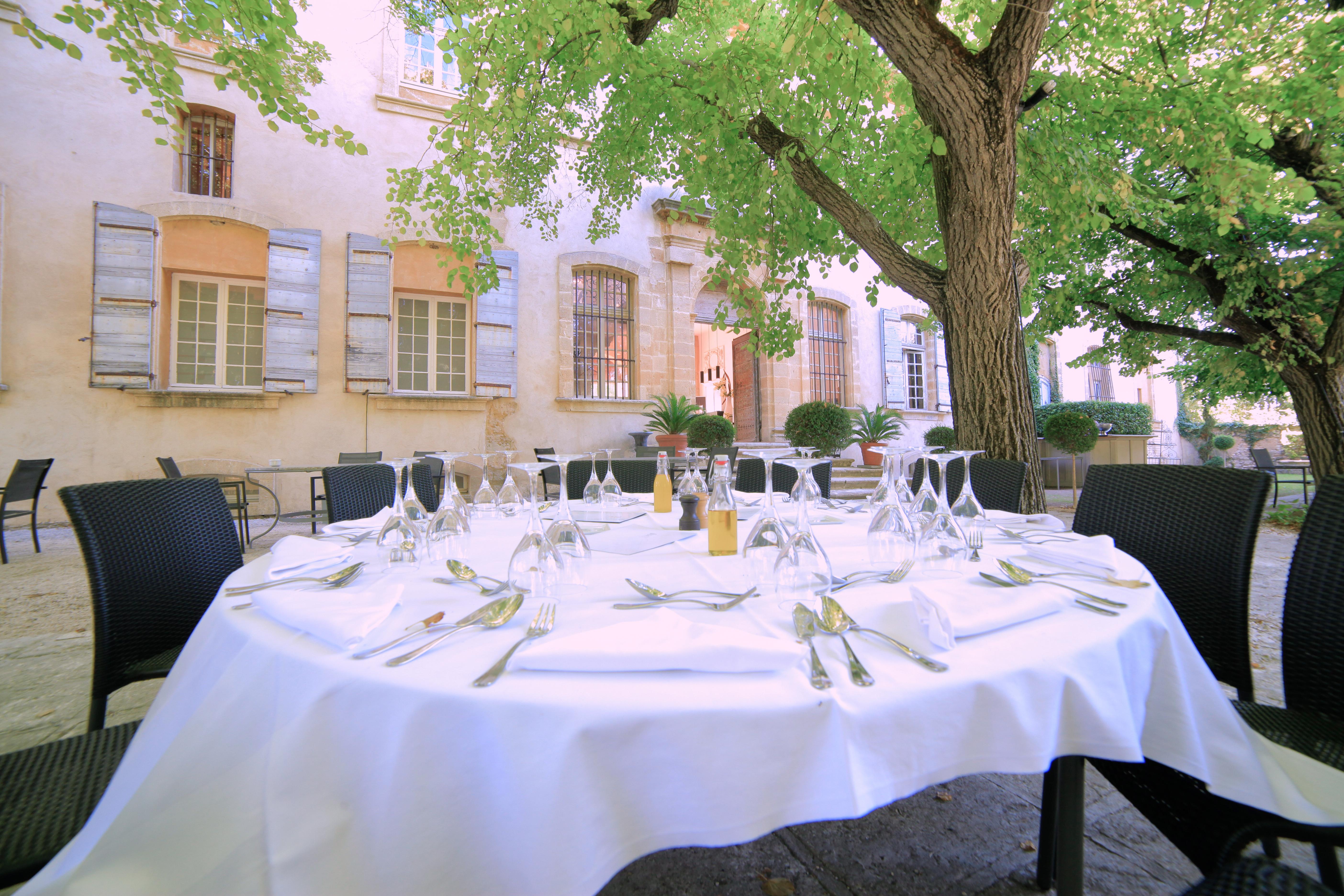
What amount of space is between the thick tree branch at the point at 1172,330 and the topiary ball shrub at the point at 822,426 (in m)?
3.27

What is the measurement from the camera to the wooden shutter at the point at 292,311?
687 cm

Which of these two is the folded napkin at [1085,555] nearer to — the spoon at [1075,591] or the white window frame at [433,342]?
the spoon at [1075,591]

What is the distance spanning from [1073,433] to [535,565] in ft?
30.9

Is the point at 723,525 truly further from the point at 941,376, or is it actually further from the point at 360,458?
the point at 941,376

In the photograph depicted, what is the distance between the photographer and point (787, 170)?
3746 millimetres

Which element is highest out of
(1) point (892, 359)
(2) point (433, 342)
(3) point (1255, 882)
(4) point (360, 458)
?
(1) point (892, 359)

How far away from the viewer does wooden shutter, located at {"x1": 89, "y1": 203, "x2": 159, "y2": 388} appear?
629 cm

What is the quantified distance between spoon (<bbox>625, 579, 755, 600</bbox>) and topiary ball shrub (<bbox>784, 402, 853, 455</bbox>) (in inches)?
273

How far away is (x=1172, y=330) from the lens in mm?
6461

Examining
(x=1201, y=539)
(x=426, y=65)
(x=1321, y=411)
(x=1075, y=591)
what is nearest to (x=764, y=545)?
(x=1075, y=591)

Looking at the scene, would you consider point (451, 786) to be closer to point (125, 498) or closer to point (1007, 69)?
point (125, 498)

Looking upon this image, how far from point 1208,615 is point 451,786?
186 centimetres

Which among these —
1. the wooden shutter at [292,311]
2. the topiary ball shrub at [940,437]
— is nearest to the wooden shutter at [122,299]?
Answer: the wooden shutter at [292,311]

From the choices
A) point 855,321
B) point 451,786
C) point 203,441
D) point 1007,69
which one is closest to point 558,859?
point 451,786
